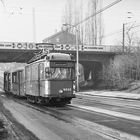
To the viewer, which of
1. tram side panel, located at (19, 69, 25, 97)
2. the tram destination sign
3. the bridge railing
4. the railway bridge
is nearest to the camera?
tram side panel, located at (19, 69, 25, 97)

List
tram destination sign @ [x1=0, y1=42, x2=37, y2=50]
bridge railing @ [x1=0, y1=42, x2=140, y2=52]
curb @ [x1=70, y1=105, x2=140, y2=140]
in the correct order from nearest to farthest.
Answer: curb @ [x1=70, y1=105, x2=140, y2=140], tram destination sign @ [x1=0, y1=42, x2=37, y2=50], bridge railing @ [x1=0, y1=42, x2=140, y2=52]

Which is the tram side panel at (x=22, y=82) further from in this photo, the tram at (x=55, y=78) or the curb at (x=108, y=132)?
the curb at (x=108, y=132)

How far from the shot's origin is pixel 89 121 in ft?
45.7

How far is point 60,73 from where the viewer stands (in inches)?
845

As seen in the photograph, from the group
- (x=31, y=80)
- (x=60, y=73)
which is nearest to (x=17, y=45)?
(x=31, y=80)

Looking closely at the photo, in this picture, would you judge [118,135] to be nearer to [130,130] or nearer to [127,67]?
[130,130]

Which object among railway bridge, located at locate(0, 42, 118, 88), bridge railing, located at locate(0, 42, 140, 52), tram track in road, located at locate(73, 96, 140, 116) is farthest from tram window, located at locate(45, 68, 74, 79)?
railway bridge, located at locate(0, 42, 118, 88)

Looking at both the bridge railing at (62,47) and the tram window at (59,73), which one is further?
the bridge railing at (62,47)

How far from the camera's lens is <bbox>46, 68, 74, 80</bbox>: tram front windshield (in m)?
21.1

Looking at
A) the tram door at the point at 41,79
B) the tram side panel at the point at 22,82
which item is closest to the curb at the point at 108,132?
the tram door at the point at 41,79

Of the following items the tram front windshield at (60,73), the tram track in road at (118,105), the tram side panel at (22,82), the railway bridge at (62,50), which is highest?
the railway bridge at (62,50)

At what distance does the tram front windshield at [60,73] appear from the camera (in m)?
21.1

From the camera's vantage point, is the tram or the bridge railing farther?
the bridge railing

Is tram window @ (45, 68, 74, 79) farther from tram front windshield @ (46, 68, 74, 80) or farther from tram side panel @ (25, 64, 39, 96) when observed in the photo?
tram side panel @ (25, 64, 39, 96)
